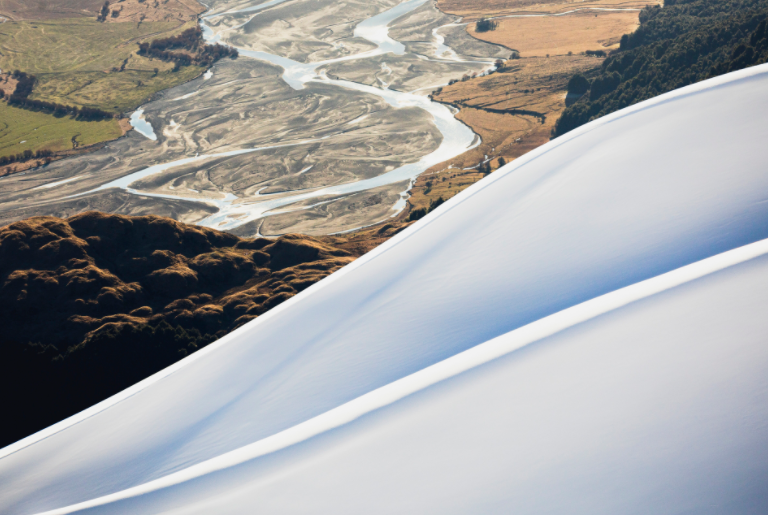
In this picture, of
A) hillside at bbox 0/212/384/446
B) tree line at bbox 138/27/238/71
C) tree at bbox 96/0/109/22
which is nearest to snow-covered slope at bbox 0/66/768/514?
hillside at bbox 0/212/384/446

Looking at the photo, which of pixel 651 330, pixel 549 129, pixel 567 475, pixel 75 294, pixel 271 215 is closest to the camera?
pixel 567 475

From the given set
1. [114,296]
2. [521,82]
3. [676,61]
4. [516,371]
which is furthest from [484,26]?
[516,371]

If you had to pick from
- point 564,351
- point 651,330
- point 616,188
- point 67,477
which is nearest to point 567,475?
point 564,351

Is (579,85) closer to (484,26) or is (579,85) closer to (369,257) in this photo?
(484,26)

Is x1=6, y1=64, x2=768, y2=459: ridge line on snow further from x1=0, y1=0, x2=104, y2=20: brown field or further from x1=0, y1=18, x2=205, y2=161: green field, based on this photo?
x1=0, y1=0, x2=104, y2=20: brown field

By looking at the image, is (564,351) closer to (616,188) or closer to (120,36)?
(616,188)

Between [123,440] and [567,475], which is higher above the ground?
[567,475]
